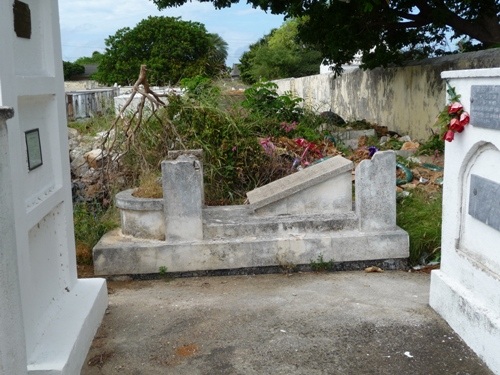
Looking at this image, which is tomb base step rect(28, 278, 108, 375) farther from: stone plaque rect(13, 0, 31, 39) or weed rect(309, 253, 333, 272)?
weed rect(309, 253, 333, 272)

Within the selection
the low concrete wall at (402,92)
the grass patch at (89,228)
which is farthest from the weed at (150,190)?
the low concrete wall at (402,92)

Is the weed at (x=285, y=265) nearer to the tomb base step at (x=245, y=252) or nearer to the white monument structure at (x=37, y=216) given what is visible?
the tomb base step at (x=245, y=252)

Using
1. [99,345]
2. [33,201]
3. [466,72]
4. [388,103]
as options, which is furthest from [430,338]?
[388,103]

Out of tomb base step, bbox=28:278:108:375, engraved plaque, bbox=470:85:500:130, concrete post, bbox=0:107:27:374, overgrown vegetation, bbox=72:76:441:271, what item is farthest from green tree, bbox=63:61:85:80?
concrete post, bbox=0:107:27:374

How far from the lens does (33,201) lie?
3477 mm

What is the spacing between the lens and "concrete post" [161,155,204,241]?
17.5 feet

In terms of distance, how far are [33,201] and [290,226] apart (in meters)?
2.59

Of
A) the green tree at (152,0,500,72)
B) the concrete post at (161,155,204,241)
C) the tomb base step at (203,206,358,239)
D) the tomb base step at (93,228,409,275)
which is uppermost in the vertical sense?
the green tree at (152,0,500,72)

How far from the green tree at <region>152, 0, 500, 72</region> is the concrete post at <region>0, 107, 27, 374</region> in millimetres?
8474

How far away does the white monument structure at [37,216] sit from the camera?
241 centimetres

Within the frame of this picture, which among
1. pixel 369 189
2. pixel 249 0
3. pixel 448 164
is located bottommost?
pixel 369 189

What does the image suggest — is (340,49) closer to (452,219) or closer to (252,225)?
(252,225)

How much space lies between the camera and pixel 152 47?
44.8 m

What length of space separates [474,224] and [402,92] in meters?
8.02
